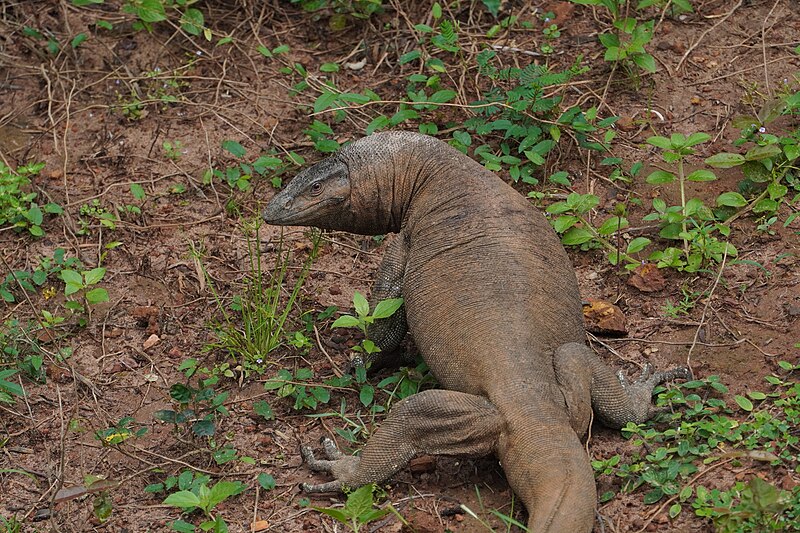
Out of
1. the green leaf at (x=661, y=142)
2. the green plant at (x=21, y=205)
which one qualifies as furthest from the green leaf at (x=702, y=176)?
the green plant at (x=21, y=205)

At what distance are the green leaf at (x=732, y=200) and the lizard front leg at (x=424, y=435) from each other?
2.43m

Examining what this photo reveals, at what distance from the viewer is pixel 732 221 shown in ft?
21.3

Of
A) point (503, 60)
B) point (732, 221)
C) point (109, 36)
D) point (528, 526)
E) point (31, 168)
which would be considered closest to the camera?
point (528, 526)

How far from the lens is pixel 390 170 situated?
6.08m

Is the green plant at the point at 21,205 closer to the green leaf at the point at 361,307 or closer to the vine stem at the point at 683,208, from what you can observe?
the green leaf at the point at 361,307

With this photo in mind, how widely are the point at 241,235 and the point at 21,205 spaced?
5.46ft

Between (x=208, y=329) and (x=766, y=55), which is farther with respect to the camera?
(x=766, y=55)

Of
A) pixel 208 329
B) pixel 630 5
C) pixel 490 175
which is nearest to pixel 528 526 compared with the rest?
pixel 490 175

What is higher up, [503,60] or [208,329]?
[503,60]

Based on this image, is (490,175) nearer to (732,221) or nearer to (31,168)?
(732,221)

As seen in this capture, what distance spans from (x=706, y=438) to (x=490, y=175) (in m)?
1.95

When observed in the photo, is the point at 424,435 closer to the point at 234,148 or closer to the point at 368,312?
the point at 368,312

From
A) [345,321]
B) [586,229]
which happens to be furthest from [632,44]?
[345,321]

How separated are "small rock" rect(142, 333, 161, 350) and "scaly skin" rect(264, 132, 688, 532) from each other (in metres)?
1.15
